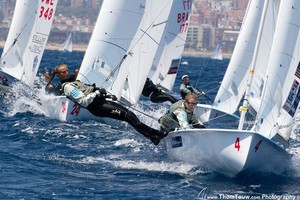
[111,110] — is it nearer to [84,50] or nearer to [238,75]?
[238,75]

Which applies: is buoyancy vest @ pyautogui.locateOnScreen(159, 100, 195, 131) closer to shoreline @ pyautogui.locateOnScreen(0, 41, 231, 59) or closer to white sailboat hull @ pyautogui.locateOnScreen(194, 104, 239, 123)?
white sailboat hull @ pyautogui.locateOnScreen(194, 104, 239, 123)

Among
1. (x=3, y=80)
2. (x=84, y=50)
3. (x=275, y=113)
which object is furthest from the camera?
(x=84, y=50)

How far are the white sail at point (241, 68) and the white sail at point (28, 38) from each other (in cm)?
423

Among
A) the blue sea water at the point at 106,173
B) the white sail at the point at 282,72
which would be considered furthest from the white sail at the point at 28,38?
the white sail at the point at 282,72

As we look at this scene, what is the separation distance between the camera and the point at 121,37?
609 inches

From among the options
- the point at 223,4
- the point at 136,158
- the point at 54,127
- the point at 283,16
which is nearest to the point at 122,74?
the point at 54,127

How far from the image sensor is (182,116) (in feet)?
33.9

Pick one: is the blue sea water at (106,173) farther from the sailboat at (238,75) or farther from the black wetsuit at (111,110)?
the sailboat at (238,75)

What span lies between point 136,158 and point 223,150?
1851 mm

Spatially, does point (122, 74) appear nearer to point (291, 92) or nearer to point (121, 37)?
point (121, 37)

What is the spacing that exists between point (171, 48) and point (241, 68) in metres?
3.43

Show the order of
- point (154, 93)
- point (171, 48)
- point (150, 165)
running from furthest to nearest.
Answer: point (171, 48) → point (154, 93) → point (150, 165)

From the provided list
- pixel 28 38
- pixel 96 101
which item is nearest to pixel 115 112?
pixel 96 101

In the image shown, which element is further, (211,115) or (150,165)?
→ (211,115)
